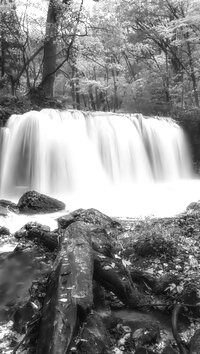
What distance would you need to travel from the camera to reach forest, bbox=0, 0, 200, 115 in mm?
16047

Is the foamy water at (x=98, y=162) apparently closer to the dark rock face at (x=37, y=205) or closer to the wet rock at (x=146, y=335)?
the dark rock face at (x=37, y=205)

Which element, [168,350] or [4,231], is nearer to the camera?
[168,350]

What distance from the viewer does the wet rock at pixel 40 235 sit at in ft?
19.2

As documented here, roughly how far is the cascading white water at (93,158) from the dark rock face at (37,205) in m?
1.04

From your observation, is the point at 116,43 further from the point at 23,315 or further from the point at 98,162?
the point at 23,315

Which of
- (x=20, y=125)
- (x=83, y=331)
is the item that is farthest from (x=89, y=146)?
(x=83, y=331)

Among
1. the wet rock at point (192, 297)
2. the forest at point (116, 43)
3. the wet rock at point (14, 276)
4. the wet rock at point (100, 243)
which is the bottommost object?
the wet rock at point (14, 276)

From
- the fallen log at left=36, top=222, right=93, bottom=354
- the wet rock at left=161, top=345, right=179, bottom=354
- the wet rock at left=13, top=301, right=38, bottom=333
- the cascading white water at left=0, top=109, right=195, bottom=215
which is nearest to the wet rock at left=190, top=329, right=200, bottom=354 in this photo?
the wet rock at left=161, top=345, right=179, bottom=354

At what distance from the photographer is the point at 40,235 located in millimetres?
6121

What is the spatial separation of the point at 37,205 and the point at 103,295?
5659 millimetres

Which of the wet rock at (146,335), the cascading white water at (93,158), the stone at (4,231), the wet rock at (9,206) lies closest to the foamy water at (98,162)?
the cascading white water at (93,158)

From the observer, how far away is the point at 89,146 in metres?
13.8

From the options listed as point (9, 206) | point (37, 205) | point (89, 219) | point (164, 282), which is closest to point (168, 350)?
point (164, 282)

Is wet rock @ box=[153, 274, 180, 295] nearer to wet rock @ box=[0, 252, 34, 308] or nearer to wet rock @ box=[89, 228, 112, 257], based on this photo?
wet rock @ box=[89, 228, 112, 257]
